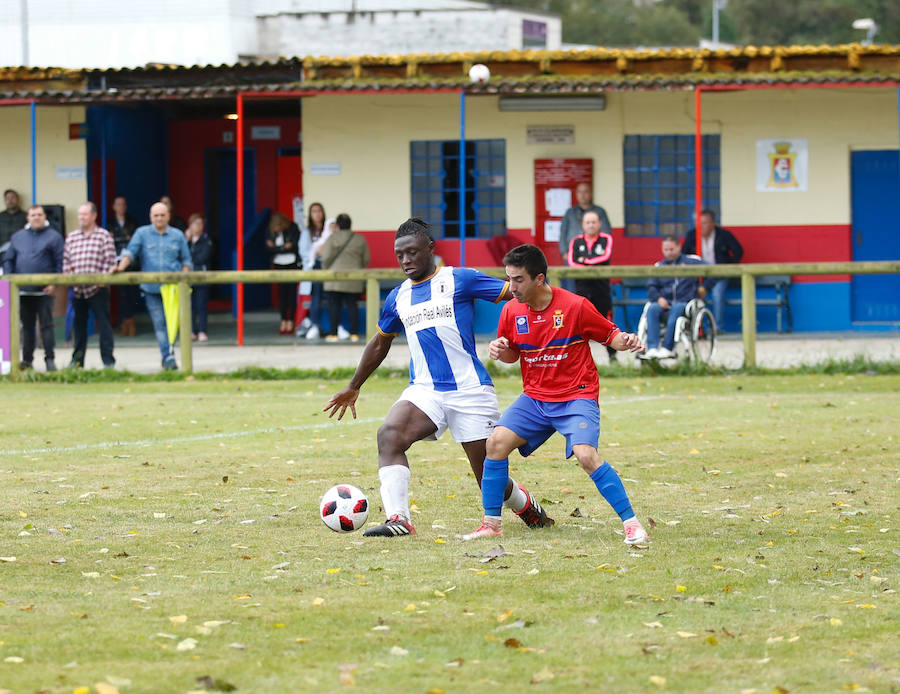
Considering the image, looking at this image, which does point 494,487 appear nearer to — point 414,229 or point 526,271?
point 526,271

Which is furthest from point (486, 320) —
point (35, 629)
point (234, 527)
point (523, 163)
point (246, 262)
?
point (35, 629)

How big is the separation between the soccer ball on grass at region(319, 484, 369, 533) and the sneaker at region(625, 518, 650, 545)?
1.35m

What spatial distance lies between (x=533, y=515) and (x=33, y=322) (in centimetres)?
1112

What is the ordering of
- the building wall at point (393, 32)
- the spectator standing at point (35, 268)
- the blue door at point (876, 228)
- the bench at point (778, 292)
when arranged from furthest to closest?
1. the building wall at point (393, 32)
2. the blue door at point (876, 228)
3. the bench at point (778, 292)
4. the spectator standing at point (35, 268)

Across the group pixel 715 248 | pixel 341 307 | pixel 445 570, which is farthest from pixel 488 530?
pixel 715 248

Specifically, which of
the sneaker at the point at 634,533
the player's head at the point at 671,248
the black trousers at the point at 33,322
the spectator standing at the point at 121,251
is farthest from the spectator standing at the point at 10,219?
the sneaker at the point at 634,533

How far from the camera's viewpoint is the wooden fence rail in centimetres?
1630

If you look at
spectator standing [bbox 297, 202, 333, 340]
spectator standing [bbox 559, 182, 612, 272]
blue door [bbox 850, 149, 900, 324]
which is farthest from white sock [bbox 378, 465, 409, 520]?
blue door [bbox 850, 149, 900, 324]

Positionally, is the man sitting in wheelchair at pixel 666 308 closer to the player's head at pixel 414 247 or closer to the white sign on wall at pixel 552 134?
the white sign on wall at pixel 552 134

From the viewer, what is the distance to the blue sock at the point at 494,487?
7.48 meters

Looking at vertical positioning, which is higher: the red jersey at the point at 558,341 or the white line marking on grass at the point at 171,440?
the red jersey at the point at 558,341

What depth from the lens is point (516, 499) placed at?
7.69 meters

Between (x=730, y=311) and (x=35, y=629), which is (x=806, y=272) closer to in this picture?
(x=730, y=311)

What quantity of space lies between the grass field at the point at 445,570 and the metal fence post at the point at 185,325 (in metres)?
4.75
